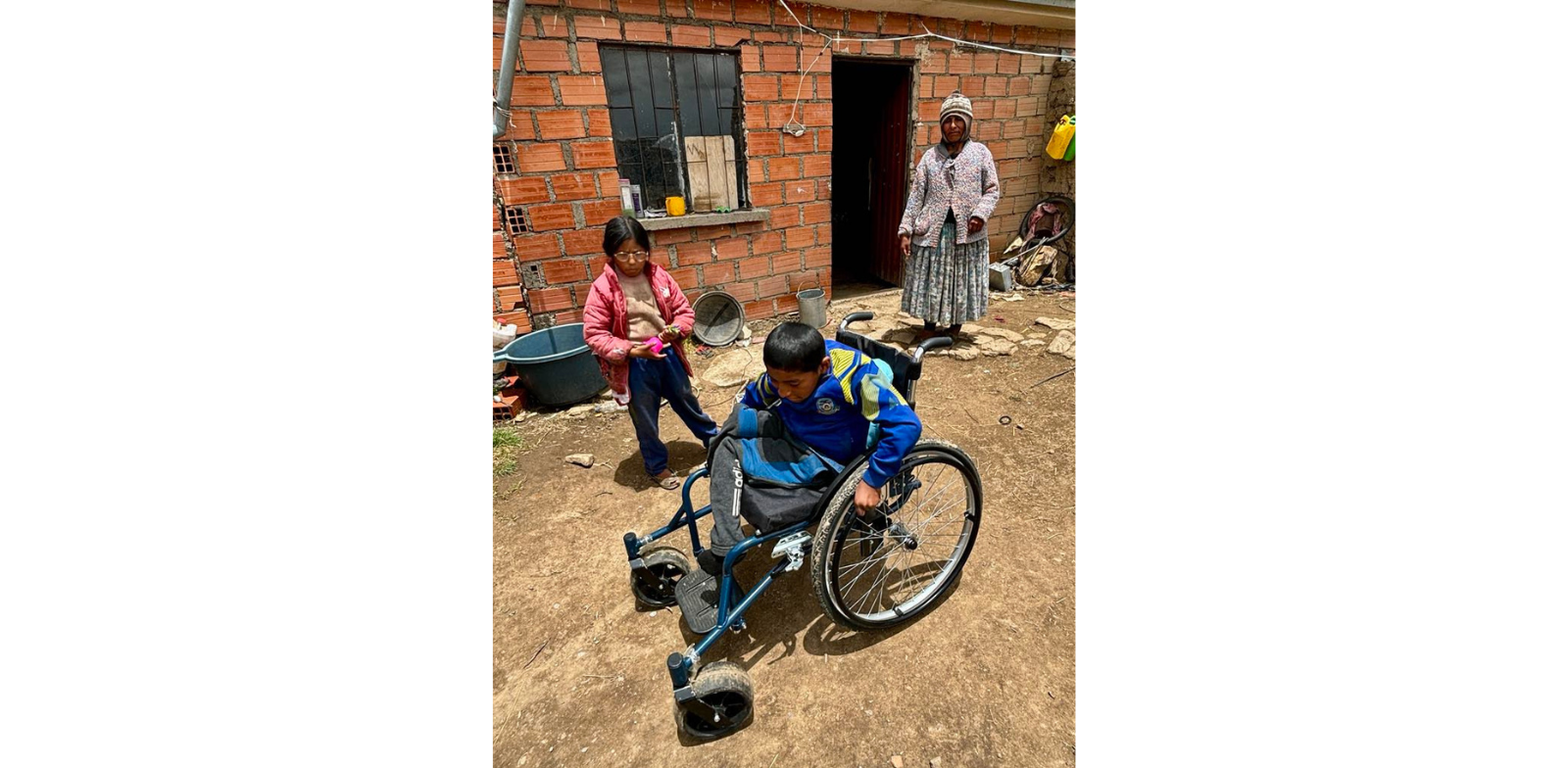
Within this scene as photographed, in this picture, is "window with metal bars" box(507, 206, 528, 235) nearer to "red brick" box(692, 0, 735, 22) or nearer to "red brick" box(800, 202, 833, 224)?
"red brick" box(692, 0, 735, 22)

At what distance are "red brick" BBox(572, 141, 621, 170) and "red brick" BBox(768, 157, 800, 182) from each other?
5.14 ft

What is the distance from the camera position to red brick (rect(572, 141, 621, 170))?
15.1ft

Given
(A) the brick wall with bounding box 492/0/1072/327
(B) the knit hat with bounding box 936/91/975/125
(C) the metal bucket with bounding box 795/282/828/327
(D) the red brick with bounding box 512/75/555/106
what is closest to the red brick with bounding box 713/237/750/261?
(A) the brick wall with bounding box 492/0/1072/327

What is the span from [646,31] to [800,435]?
161 inches

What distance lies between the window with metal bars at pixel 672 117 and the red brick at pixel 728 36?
0.31 feet

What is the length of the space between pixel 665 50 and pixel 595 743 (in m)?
5.06

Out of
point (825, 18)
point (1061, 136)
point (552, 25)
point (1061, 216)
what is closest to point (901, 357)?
point (552, 25)

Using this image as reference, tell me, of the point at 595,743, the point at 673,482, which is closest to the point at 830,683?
the point at 595,743

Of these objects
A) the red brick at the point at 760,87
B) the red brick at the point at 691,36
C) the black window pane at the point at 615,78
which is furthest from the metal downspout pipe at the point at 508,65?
the red brick at the point at 760,87

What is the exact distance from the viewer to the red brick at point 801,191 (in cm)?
568

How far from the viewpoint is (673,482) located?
3.33m

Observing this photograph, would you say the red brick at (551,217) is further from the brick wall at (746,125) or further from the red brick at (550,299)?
the red brick at (550,299)

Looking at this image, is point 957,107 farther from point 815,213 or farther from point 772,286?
point 772,286

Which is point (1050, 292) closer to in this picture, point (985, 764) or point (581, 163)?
point (581, 163)
